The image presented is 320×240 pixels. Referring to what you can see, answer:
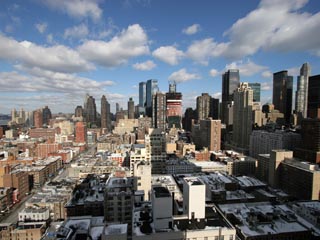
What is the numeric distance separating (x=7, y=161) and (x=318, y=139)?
91.8 meters

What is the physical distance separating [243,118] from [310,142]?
117 ft

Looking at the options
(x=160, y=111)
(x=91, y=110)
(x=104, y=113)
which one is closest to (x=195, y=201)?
(x=160, y=111)

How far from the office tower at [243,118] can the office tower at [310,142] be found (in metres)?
28.4

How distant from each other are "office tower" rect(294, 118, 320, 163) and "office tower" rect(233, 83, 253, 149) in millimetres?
28357

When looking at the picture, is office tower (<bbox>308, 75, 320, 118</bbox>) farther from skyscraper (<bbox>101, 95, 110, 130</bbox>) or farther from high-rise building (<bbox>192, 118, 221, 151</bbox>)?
skyscraper (<bbox>101, 95, 110, 130</bbox>)

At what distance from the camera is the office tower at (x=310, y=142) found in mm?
57703

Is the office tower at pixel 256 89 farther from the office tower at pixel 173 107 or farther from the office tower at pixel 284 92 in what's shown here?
the office tower at pixel 173 107

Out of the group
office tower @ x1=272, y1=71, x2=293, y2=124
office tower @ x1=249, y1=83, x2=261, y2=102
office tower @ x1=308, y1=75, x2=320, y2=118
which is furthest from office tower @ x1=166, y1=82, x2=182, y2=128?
office tower @ x1=308, y1=75, x2=320, y2=118

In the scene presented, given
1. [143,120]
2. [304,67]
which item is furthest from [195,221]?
[304,67]

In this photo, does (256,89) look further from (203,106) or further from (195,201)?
(195,201)

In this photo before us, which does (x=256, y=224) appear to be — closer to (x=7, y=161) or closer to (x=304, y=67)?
(x=7, y=161)

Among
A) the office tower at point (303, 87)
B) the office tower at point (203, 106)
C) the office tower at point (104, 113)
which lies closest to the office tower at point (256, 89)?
the office tower at point (303, 87)

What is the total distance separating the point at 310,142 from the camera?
60.0m

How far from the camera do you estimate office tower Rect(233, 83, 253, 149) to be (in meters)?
91.8
